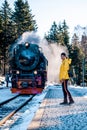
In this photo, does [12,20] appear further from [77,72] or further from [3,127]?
[3,127]

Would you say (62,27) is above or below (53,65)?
above

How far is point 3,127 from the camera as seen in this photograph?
959 cm

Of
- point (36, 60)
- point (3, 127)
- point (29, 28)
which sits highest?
point (29, 28)

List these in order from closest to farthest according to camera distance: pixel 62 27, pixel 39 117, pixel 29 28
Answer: pixel 39 117, pixel 29 28, pixel 62 27

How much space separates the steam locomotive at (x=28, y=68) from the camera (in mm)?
24047

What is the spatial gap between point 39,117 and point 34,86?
13305 mm

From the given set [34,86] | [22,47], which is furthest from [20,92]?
[22,47]

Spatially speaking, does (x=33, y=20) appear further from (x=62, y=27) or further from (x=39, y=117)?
(x=39, y=117)

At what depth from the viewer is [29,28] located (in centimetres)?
7181

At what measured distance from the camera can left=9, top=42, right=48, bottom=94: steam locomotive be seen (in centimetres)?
2405

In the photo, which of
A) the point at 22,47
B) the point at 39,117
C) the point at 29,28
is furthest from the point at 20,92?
the point at 29,28

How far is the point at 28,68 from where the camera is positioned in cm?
2459

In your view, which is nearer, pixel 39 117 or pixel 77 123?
pixel 77 123

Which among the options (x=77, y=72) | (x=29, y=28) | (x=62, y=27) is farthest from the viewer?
(x=62, y=27)
